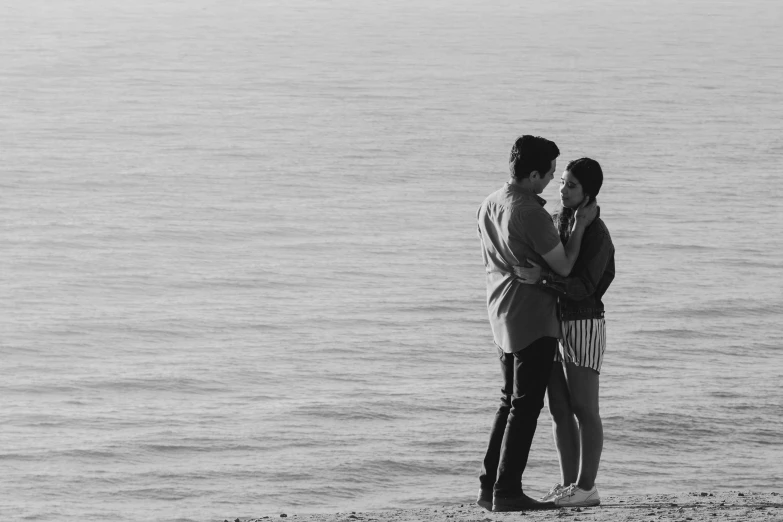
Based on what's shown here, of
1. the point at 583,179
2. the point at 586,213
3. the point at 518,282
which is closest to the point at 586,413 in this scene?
the point at 518,282

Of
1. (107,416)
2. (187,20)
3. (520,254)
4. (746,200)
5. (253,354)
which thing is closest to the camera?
(520,254)

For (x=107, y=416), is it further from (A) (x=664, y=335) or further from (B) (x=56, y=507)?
(A) (x=664, y=335)

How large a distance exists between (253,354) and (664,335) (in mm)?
4908

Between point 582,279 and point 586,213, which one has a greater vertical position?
point 586,213

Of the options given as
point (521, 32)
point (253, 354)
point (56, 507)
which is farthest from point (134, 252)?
point (521, 32)

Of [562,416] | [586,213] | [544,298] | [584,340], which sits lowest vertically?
[562,416]

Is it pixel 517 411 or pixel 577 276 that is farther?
pixel 517 411

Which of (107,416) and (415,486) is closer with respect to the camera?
(415,486)

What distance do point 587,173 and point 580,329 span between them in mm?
658

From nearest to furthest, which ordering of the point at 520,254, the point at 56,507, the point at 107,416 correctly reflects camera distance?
1. the point at 520,254
2. the point at 56,507
3. the point at 107,416

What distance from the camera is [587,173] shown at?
19.2ft

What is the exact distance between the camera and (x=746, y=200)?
89.2 ft

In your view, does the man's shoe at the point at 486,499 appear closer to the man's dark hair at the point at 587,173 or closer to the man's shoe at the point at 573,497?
the man's shoe at the point at 573,497

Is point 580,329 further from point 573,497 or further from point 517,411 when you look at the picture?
point 573,497
